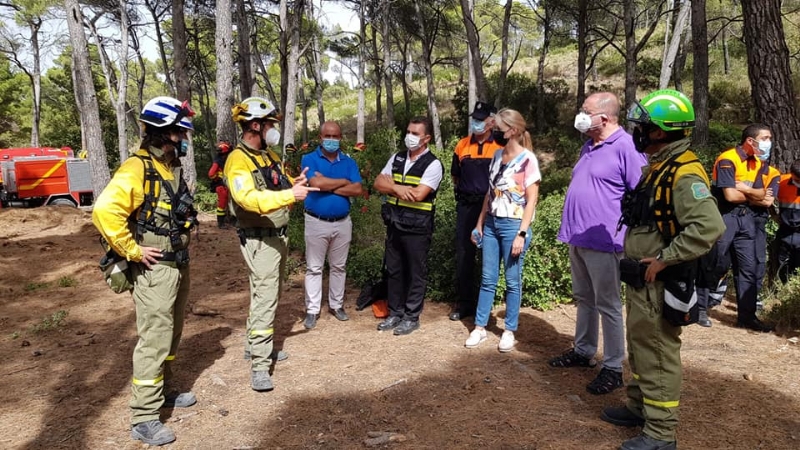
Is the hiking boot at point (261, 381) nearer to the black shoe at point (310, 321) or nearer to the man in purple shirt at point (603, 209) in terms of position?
the black shoe at point (310, 321)

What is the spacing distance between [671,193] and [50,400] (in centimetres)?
476

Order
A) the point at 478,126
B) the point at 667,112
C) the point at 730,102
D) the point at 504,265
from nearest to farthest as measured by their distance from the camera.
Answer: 1. the point at 667,112
2. the point at 504,265
3. the point at 478,126
4. the point at 730,102

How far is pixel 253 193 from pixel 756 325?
5062 millimetres

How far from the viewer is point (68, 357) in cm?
489

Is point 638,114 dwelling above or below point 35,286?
above

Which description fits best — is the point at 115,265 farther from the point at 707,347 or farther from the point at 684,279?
the point at 707,347

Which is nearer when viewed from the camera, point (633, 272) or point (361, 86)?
point (633, 272)

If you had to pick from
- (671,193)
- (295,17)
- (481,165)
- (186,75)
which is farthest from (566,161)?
(671,193)

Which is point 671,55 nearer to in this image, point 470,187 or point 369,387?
point 470,187

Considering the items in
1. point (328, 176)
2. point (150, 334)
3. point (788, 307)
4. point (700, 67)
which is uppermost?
point (700, 67)

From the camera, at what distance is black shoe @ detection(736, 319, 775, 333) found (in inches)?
199

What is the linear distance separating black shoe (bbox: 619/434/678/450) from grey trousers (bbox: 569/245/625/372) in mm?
887

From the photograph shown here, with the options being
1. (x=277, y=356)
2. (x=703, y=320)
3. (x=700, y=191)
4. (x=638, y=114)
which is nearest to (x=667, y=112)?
(x=638, y=114)

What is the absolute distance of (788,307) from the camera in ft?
16.4
